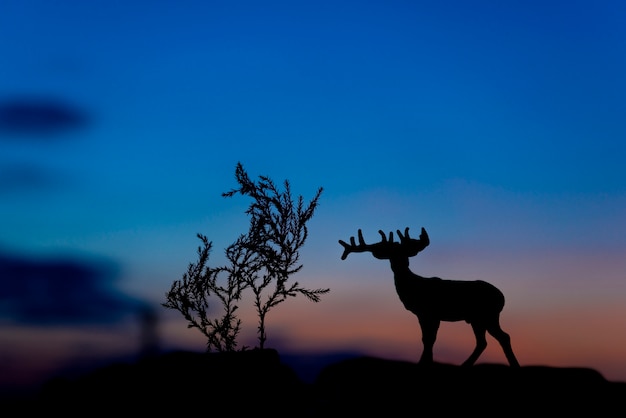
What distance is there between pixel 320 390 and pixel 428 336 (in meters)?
2.09

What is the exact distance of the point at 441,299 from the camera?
11.8 metres

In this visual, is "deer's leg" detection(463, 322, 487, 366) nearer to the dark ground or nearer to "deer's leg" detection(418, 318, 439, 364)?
the dark ground

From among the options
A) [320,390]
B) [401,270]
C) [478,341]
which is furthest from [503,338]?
[320,390]

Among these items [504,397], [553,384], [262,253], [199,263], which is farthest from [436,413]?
[199,263]

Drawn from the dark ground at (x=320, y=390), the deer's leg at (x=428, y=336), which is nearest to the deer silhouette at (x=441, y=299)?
the deer's leg at (x=428, y=336)

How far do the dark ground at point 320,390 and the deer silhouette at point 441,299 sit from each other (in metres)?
0.55

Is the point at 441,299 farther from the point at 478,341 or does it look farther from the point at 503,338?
the point at 503,338

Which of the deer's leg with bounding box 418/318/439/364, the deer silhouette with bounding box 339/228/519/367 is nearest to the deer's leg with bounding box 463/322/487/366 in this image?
the deer silhouette with bounding box 339/228/519/367

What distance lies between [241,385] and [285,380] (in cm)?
105

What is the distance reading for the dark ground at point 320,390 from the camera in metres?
10.2

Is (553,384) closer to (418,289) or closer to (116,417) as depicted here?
(418,289)

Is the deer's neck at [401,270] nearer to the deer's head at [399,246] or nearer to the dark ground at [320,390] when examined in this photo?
the deer's head at [399,246]

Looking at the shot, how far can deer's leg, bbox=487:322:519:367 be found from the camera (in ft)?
39.1

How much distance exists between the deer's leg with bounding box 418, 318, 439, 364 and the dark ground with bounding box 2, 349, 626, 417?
156 mm
